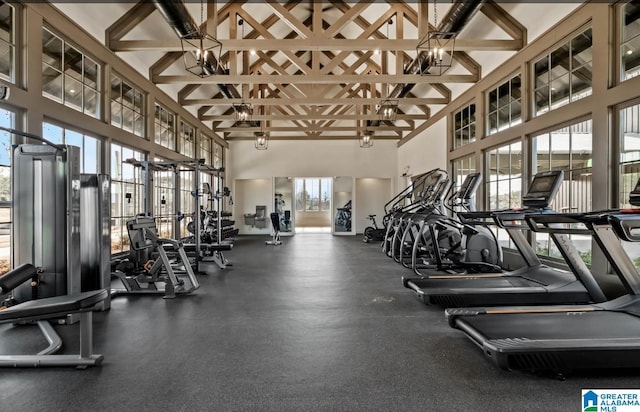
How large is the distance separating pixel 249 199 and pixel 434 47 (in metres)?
9.74

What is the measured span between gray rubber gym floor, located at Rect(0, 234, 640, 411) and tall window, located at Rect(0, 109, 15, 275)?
3.87ft

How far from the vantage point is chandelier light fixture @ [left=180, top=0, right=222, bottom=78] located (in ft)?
15.3

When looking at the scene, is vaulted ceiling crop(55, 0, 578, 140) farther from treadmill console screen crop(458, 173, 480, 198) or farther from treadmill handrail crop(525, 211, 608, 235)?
treadmill handrail crop(525, 211, 608, 235)

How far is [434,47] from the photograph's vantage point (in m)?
5.38

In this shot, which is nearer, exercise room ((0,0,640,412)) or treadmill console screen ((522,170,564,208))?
exercise room ((0,0,640,412))

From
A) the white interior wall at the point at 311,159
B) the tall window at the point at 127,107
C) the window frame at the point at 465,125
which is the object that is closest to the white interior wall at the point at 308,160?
the white interior wall at the point at 311,159

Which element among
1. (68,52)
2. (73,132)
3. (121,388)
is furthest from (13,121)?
(121,388)

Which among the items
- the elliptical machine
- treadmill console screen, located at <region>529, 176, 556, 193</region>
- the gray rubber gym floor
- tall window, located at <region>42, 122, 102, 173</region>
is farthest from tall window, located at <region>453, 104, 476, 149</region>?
tall window, located at <region>42, 122, 102, 173</region>

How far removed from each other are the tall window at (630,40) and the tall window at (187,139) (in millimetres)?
8927

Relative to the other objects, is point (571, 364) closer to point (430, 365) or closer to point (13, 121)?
point (430, 365)

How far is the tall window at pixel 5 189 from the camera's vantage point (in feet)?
12.7

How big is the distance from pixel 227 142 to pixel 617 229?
41.2ft

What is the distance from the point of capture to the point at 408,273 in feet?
19.0

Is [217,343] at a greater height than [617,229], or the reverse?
[617,229]
